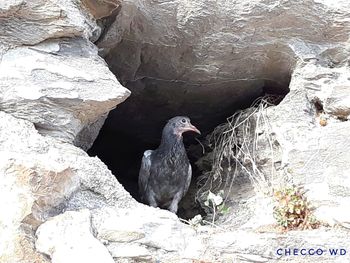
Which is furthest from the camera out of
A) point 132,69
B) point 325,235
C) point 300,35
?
point 132,69

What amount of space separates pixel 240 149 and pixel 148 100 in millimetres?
687

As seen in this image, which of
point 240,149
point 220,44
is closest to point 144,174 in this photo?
Answer: point 240,149

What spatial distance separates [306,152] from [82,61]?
103cm

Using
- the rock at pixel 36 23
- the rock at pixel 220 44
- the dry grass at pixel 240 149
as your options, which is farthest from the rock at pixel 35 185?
the dry grass at pixel 240 149

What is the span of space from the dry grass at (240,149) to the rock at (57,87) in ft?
2.98

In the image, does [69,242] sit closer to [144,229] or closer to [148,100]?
[144,229]

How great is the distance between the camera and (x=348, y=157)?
102 inches

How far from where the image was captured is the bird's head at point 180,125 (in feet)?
12.0

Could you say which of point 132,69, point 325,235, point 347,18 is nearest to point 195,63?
point 132,69

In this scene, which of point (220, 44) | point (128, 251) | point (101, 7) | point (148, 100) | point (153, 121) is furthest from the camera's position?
point (153, 121)

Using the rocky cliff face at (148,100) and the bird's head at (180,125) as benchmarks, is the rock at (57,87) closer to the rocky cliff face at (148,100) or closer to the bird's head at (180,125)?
the rocky cliff face at (148,100)

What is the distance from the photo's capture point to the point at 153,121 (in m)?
4.03

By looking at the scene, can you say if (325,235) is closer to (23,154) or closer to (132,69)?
(23,154)

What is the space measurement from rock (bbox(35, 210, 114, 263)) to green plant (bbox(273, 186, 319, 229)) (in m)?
0.80
